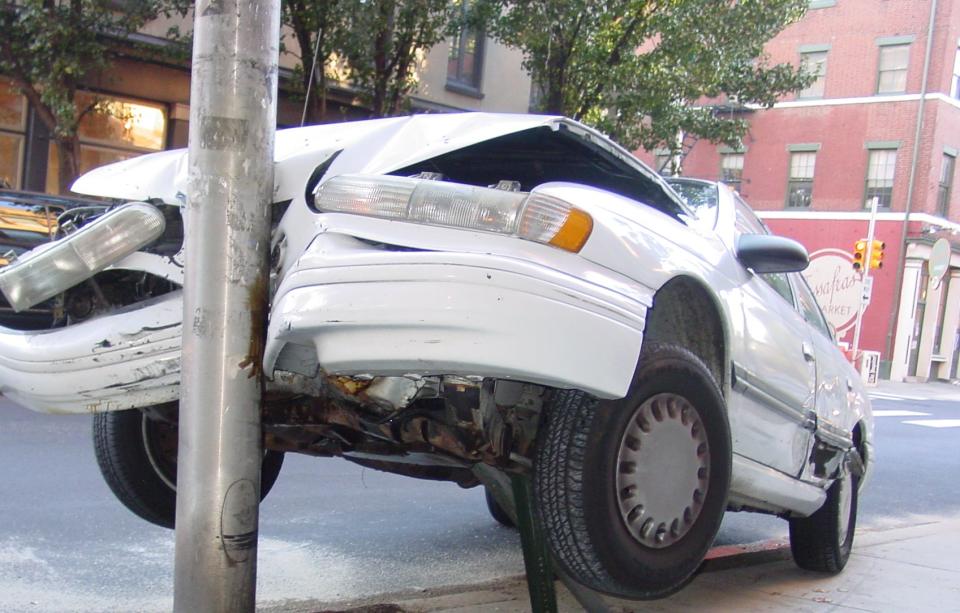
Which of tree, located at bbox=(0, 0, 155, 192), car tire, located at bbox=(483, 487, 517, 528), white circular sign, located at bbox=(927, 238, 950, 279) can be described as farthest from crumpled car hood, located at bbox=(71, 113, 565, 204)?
white circular sign, located at bbox=(927, 238, 950, 279)

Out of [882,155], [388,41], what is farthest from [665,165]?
[882,155]

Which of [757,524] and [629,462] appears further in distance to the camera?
[757,524]

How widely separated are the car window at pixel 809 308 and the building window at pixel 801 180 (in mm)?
28269

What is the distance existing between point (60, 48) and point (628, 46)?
24.9 feet

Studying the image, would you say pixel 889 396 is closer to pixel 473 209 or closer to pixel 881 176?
pixel 881 176

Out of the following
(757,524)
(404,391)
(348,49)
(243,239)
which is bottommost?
(757,524)

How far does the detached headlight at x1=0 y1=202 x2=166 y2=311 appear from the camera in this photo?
2795 millimetres

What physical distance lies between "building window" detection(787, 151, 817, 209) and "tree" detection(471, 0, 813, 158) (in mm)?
17567

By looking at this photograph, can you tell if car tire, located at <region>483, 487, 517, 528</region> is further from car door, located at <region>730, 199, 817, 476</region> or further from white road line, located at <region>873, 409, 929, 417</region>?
white road line, located at <region>873, 409, 929, 417</region>

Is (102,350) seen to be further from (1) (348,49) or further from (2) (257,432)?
(1) (348,49)

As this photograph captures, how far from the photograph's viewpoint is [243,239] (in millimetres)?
2670

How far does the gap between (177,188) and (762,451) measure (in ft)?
7.60

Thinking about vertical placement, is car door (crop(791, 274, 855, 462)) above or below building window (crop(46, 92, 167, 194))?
below

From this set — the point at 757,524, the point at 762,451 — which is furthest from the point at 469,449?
the point at 757,524
